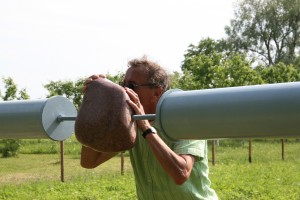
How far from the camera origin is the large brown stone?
34.1 inches

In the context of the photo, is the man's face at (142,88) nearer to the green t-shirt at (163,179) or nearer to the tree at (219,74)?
the green t-shirt at (163,179)

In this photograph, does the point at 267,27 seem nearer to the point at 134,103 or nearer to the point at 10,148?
the point at 10,148

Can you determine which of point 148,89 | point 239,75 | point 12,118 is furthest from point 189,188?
point 239,75

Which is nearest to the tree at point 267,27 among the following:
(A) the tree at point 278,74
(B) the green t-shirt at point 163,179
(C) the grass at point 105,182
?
(A) the tree at point 278,74

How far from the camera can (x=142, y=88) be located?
1.45m

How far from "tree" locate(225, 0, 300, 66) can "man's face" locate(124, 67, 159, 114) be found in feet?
108

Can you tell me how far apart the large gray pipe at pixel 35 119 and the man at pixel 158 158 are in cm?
27

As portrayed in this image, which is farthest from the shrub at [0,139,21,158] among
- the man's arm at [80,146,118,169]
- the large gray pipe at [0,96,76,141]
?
the large gray pipe at [0,96,76,141]

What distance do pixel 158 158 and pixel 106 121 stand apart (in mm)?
627

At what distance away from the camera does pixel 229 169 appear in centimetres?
1132

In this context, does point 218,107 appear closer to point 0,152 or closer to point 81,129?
point 81,129

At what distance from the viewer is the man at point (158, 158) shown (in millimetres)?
1465

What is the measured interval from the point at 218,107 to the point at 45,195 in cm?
758

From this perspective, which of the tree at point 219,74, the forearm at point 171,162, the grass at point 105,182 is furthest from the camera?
the tree at point 219,74
